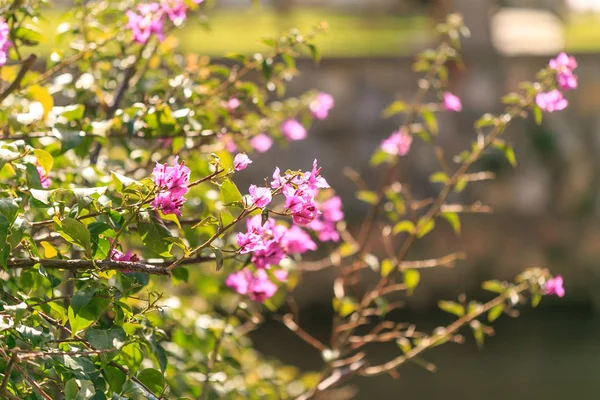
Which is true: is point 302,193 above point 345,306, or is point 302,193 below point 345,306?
above

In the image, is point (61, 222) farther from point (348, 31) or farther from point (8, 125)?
point (348, 31)

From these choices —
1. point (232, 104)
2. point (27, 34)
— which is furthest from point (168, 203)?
point (232, 104)

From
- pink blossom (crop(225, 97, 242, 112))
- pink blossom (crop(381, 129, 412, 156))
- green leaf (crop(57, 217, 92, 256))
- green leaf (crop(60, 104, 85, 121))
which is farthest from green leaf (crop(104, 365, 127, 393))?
pink blossom (crop(381, 129, 412, 156))

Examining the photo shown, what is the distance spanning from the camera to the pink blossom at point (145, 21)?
1788 millimetres

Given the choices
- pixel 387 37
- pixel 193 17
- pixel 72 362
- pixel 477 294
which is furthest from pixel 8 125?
pixel 387 37

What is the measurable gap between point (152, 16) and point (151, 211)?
732mm

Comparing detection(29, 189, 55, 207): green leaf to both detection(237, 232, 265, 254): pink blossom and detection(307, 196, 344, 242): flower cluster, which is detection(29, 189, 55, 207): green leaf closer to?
detection(237, 232, 265, 254): pink blossom

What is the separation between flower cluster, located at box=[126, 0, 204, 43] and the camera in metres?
1.79

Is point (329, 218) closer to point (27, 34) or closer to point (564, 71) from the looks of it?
point (564, 71)

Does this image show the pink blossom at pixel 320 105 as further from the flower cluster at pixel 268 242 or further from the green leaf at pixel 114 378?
the green leaf at pixel 114 378

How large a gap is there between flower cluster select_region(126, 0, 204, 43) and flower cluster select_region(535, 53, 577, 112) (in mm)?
656

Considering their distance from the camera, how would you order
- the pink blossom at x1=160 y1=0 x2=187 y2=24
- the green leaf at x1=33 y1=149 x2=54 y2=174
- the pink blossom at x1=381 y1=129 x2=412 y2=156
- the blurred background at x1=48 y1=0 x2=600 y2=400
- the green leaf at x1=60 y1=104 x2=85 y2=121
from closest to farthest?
the green leaf at x1=33 y1=149 x2=54 y2=174
the green leaf at x1=60 y1=104 x2=85 y2=121
the pink blossom at x1=160 y1=0 x2=187 y2=24
the pink blossom at x1=381 y1=129 x2=412 y2=156
the blurred background at x1=48 y1=0 x2=600 y2=400

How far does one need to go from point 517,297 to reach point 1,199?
101 cm

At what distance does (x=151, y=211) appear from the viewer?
1.15m
